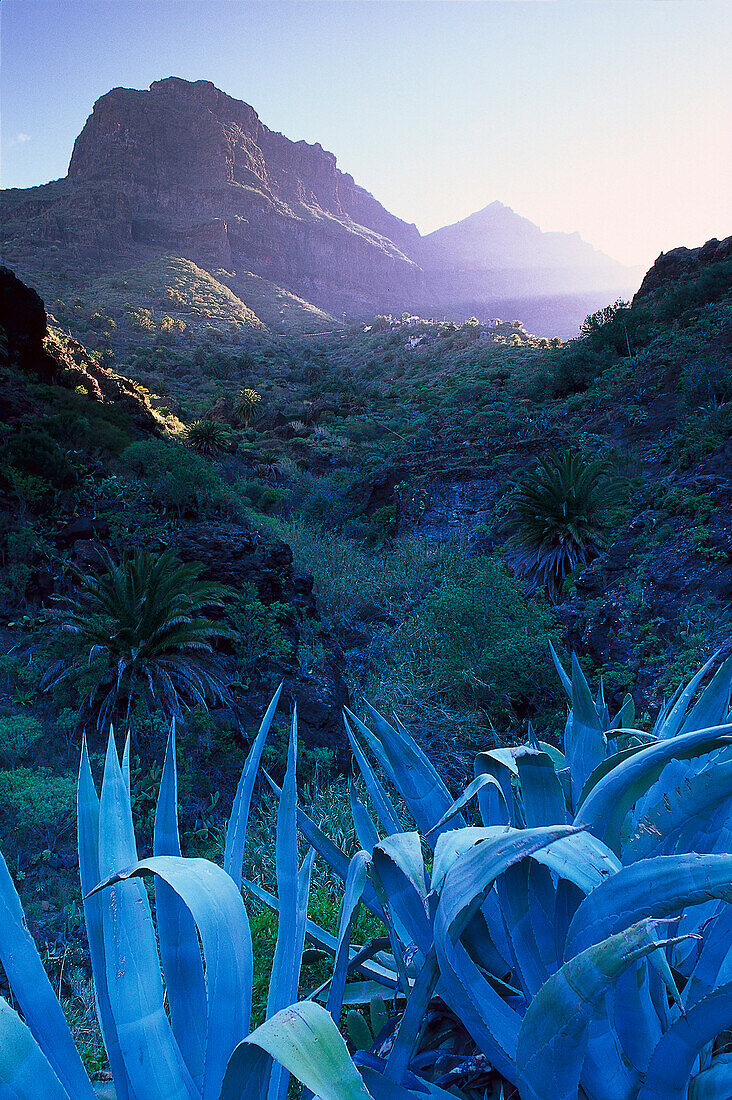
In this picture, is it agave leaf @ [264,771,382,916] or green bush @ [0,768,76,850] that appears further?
green bush @ [0,768,76,850]

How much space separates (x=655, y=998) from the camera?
1.01 metres

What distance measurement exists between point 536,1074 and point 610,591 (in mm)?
6739

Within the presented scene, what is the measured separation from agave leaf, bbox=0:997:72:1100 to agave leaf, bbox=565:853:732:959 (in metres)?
0.72

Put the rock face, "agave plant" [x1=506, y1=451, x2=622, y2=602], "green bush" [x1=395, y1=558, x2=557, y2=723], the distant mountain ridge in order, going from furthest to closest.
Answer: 1. the rock face
2. the distant mountain ridge
3. "agave plant" [x1=506, y1=451, x2=622, y2=602]
4. "green bush" [x1=395, y1=558, x2=557, y2=723]

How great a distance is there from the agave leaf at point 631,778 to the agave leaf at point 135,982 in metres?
0.72

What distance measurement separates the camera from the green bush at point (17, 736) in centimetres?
439

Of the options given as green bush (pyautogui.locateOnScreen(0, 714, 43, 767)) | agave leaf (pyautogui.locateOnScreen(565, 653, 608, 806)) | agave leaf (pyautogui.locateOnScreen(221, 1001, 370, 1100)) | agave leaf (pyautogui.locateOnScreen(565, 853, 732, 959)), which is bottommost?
green bush (pyautogui.locateOnScreen(0, 714, 43, 767))

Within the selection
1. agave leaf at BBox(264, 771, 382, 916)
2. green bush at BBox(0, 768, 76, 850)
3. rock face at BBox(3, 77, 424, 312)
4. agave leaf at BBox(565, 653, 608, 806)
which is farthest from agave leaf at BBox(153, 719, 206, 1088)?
rock face at BBox(3, 77, 424, 312)

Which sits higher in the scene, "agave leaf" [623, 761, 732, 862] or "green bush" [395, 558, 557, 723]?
"agave leaf" [623, 761, 732, 862]

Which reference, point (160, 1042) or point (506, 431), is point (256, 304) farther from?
point (160, 1042)

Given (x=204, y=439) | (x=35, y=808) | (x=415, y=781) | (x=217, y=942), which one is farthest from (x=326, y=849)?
(x=204, y=439)

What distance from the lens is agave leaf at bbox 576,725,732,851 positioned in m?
0.92

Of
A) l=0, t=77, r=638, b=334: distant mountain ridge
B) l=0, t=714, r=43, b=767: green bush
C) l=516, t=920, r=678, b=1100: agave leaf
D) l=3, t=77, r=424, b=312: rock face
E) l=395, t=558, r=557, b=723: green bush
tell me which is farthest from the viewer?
l=3, t=77, r=424, b=312: rock face

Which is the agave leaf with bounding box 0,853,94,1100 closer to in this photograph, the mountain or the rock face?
the rock face
